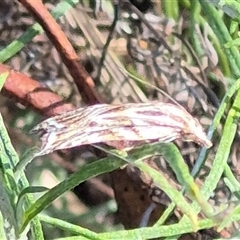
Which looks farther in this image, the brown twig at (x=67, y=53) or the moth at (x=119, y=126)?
the brown twig at (x=67, y=53)

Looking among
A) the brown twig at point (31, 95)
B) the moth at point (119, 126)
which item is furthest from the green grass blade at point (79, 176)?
the brown twig at point (31, 95)

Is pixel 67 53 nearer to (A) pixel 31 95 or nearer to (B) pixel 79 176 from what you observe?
(A) pixel 31 95

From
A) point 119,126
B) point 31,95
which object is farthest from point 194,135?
point 31,95

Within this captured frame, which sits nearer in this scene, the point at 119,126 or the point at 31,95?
the point at 119,126

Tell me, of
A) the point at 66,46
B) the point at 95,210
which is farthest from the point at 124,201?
the point at 66,46

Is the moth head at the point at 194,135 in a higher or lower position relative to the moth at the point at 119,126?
lower

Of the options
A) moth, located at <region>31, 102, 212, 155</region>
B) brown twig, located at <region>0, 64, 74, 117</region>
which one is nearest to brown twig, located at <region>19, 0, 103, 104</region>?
brown twig, located at <region>0, 64, 74, 117</region>

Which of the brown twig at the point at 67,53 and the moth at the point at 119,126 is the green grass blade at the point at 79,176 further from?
the brown twig at the point at 67,53

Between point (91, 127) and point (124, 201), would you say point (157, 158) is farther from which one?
point (91, 127)

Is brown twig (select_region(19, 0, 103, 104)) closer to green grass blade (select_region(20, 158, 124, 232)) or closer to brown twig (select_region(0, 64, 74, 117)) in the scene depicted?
brown twig (select_region(0, 64, 74, 117))
